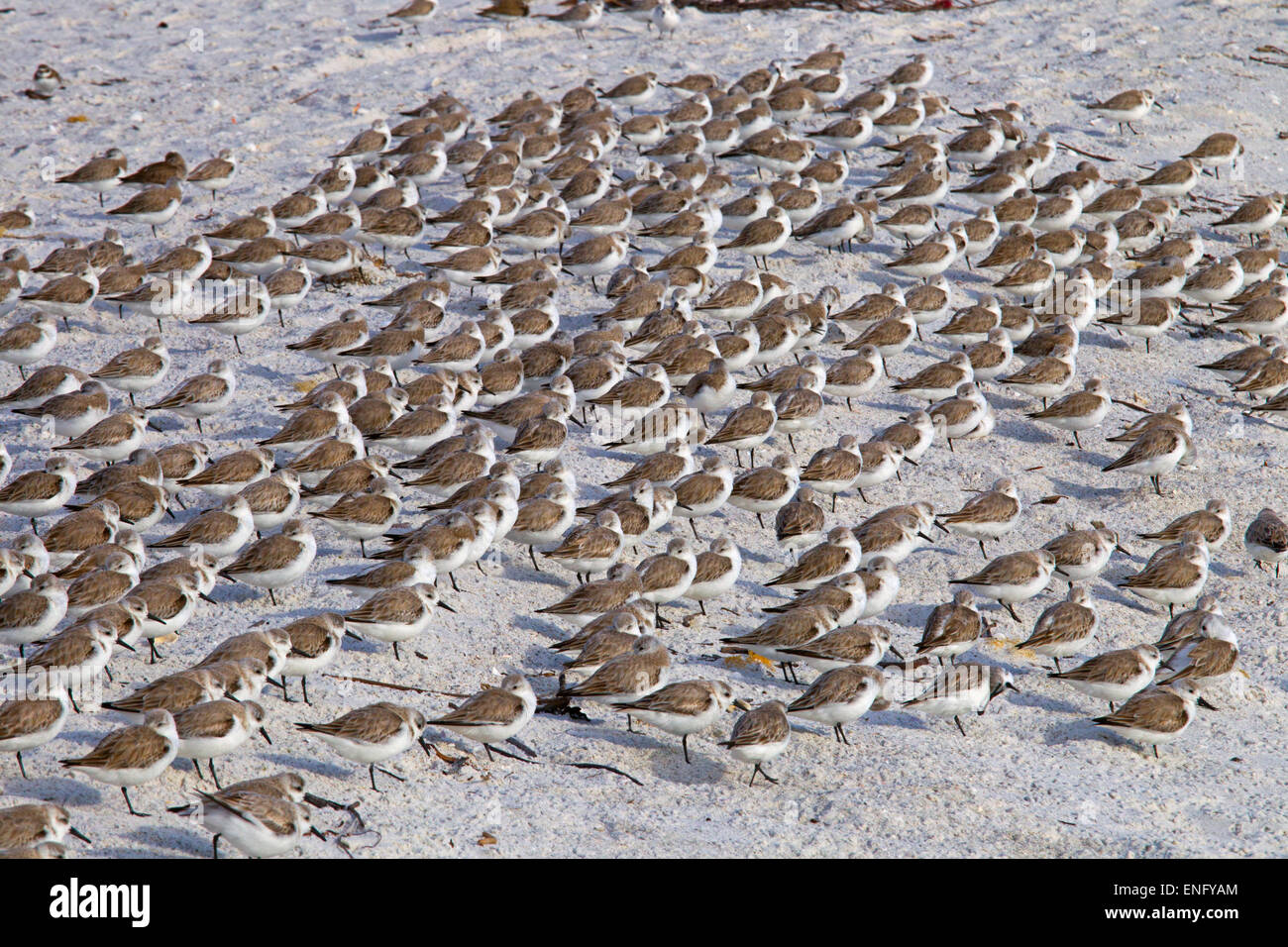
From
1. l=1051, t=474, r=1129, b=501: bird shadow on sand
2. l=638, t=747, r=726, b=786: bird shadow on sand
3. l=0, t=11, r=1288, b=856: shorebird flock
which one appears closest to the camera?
l=638, t=747, r=726, b=786: bird shadow on sand

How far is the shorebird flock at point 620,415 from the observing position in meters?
8.63

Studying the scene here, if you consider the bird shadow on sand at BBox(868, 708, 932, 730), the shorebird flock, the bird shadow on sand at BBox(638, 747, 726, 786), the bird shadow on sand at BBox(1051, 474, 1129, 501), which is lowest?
the bird shadow on sand at BBox(1051, 474, 1129, 501)

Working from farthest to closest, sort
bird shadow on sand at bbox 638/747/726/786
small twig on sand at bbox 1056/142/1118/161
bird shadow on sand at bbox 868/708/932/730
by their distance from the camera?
small twig on sand at bbox 1056/142/1118/161
bird shadow on sand at bbox 868/708/932/730
bird shadow on sand at bbox 638/747/726/786

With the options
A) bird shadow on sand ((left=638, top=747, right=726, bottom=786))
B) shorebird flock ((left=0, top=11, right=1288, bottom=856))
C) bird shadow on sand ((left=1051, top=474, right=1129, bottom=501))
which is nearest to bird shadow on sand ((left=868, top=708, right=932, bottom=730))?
shorebird flock ((left=0, top=11, right=1288, bottom=856))

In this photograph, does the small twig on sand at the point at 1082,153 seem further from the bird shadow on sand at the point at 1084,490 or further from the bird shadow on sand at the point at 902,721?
the bird shadow on sand at the point at 902,721

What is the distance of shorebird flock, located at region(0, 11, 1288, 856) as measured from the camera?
28.3 ft

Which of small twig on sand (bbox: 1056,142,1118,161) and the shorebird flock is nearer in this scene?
the shorebird flock

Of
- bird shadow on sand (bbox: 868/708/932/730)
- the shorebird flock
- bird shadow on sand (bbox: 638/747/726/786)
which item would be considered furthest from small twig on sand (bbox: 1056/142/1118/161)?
bird shadow on sand (bbox: 638/747/726/786)

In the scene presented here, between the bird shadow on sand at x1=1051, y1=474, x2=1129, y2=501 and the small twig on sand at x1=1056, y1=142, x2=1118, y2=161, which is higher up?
the small twig on sand at x1=1056, y1=142, x2=1118, y2=161

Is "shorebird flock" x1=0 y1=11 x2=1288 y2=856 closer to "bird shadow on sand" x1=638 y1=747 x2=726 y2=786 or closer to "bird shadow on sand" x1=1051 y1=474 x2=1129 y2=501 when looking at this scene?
"bird shadow on sand" x1=638 y1=747 x2=726 y2=786

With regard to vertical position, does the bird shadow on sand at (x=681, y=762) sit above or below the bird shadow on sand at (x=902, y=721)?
above

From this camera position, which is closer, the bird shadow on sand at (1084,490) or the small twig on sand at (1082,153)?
the bird shadow on sand at (1084,490)

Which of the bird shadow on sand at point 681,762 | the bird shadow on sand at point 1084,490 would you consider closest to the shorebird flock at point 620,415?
the bird shadow on sand at point 681,762

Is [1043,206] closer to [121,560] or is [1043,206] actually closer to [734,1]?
[734,1]
